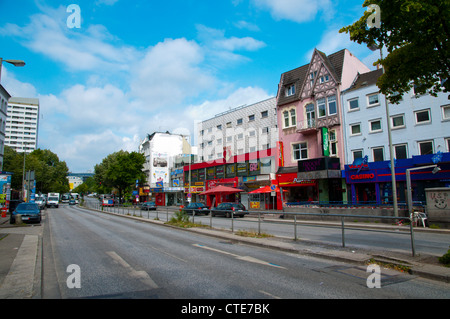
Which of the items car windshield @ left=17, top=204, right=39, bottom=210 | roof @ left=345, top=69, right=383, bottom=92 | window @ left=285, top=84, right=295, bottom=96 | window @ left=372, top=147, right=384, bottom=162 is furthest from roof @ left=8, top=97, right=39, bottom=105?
window @ left=372, top=147, right=384, bottom=162

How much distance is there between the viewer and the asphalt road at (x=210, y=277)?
5.14m

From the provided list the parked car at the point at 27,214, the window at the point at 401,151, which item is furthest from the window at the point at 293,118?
the parked car at the point at 27,214

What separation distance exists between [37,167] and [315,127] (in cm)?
6283

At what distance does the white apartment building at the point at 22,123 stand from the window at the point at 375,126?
462ft

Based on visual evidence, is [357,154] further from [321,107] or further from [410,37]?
[410,37]

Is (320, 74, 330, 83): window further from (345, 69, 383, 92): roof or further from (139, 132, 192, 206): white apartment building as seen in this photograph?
(139, 132, 192, 206): white apartment building

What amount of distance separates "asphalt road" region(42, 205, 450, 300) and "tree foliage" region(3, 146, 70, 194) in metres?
36.5

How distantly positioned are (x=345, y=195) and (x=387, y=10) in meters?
22.1

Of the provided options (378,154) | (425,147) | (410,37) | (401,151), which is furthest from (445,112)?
(410,37)

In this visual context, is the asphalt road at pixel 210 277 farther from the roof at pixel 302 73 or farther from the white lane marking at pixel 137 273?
the roof at pixel 302 73

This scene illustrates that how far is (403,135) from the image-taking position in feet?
79.3

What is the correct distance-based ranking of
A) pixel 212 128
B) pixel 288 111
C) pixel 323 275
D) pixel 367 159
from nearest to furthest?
pixel 323 275 → pixel 367 159 → pixel 288 111 → pixel 212 128

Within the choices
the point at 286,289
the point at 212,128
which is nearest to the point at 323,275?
the point at 286,289
